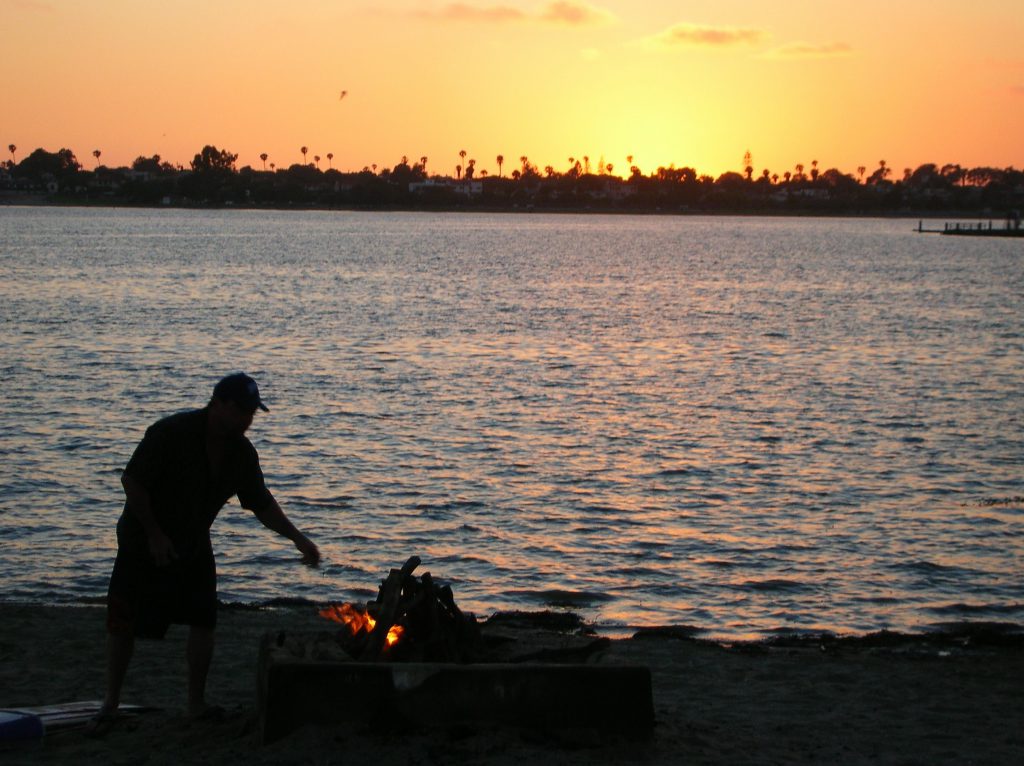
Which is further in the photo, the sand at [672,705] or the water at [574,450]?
the water at [574,450]

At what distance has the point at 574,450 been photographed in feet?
66.7

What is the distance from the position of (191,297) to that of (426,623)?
171ft

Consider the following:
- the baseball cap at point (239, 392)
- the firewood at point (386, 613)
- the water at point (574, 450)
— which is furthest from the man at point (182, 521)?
the water at point (574, 450)

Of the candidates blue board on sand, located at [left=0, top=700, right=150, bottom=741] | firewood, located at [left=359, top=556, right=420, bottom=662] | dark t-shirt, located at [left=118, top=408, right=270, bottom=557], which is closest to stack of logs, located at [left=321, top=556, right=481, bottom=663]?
firewood, located at [left=359, top=556, right=420, bottom=662]

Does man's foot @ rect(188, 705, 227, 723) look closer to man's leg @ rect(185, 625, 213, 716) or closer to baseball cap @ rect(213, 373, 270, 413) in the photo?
man's leg @ rect(185, 625, 213, 716)

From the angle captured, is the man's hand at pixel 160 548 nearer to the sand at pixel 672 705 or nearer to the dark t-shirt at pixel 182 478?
the dark t-shirt at pixel 182 478

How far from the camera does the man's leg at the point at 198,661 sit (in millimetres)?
6938

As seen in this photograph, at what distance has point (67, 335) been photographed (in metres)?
38.7

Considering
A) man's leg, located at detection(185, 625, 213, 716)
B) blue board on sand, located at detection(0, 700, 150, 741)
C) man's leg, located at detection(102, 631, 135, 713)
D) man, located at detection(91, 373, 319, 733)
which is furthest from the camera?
man's leg, located at detection(185, 625, 213, 716)

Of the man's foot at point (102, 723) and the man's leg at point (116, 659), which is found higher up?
the man's leg at point (116, 659)

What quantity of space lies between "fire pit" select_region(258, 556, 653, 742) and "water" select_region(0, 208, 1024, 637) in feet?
14.3

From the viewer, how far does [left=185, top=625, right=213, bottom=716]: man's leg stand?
22.8ft

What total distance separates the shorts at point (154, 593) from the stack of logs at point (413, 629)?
0.68m

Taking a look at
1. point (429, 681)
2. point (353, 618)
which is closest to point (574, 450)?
point (353, 618)
